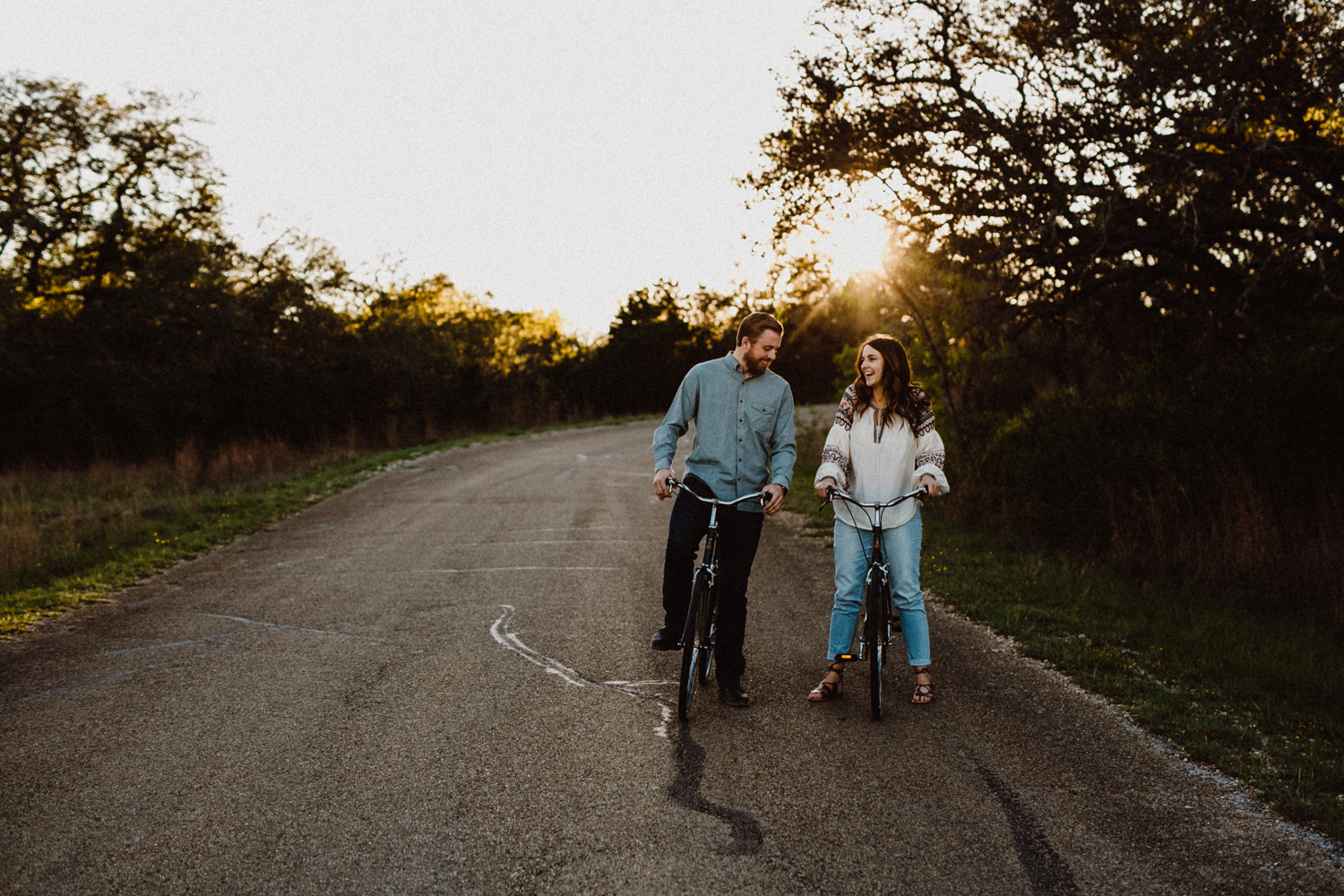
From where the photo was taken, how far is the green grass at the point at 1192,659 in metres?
4.28

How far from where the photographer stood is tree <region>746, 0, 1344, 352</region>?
1016 cm

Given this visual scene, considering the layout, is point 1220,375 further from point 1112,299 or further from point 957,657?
point 957,657

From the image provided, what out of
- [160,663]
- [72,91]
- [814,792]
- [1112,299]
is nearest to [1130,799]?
[814,792]

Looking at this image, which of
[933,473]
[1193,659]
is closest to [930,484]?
[933,473]

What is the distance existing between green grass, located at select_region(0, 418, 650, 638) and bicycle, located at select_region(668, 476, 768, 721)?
530 centimetres

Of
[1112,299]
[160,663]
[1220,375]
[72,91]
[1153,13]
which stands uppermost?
[72,91]

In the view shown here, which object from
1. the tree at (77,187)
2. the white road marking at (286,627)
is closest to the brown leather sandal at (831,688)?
the white road marking at (286,627)

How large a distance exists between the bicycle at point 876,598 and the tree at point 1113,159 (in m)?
6.80

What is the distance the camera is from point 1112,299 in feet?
42.4

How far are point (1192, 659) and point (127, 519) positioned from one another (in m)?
12.4

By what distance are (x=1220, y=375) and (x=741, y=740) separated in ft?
26.0

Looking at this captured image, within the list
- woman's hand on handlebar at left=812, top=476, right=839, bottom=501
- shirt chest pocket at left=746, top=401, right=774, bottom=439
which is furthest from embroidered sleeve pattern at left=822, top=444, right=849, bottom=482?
shirt chest pocket at left=746, top=401, right=774, bottom=439

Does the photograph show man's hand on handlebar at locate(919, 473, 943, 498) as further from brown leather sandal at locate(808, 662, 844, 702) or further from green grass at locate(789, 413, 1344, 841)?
green grass at locate(789, 413, 1344, 841)

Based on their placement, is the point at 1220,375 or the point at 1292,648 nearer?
the point at 1292,648
